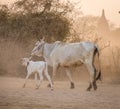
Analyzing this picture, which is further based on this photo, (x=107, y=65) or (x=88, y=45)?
(x=107, y=65)

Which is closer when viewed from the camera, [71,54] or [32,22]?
[71,54]

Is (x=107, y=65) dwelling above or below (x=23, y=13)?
below

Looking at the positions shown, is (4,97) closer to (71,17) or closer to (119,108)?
(119,108)

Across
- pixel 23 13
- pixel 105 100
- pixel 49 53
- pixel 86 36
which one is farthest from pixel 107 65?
pixel 105 100

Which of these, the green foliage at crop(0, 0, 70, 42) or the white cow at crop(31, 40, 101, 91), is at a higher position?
the green foliage at crop(0, 0, 70, 42)

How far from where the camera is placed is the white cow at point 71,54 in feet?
54.3

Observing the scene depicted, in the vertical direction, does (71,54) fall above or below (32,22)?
below

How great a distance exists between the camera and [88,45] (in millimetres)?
16703

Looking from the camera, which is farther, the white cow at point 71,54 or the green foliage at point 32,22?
the green foliage at point 32,22

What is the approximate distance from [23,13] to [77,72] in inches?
185

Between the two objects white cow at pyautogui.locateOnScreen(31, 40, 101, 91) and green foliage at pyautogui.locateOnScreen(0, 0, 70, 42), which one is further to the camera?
green foliage at pyautogui.locateOnScreen(0, 0, 70, 42)

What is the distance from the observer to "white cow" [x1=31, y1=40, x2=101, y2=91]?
1655cm

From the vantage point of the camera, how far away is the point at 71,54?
1714cm

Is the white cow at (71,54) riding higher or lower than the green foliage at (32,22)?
lower
